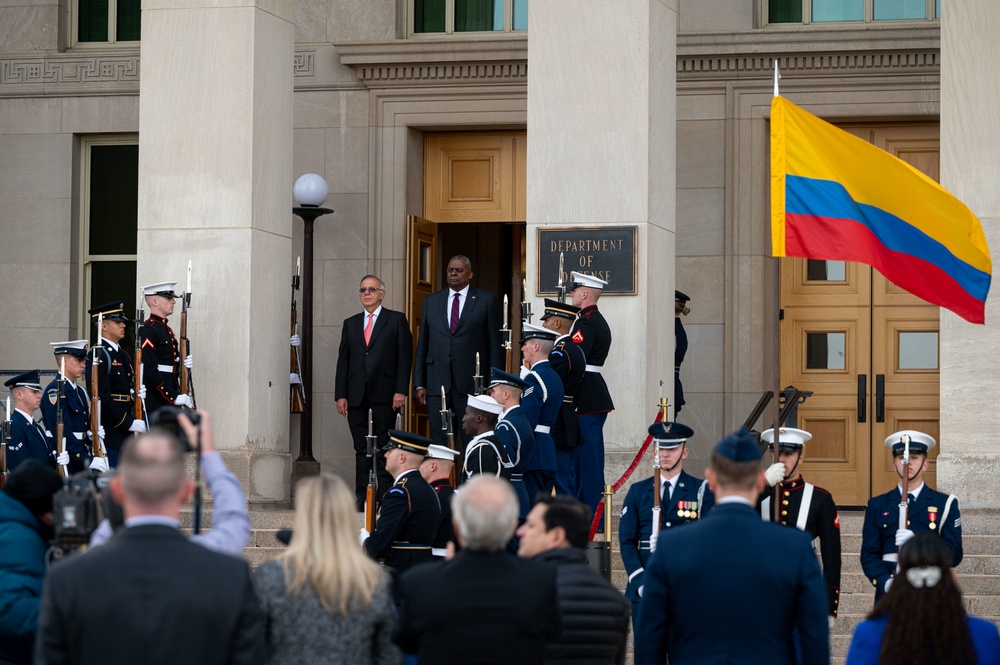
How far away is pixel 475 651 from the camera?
18.4ft

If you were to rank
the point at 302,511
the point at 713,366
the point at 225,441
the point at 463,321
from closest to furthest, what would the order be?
1. the point at 302,511
2. the point at 225,441
3. the point at 463,321
4. the point at 713,366

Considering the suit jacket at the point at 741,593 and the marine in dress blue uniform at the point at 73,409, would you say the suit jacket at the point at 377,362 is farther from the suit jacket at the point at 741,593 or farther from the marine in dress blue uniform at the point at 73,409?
the suit jacket at the point at 741,593

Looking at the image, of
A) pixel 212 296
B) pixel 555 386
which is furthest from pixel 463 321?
pixel 555 386

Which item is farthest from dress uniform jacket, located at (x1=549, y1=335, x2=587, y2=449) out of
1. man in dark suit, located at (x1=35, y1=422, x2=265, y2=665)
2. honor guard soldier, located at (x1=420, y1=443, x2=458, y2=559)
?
man in dark suit, located at (x1=35, y1=422, x2=265, y2=665)

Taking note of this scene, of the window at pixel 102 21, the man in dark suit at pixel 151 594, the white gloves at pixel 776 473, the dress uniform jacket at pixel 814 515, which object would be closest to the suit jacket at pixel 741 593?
the man in dark suit at pixel 151 594

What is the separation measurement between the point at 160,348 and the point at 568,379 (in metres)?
3.55

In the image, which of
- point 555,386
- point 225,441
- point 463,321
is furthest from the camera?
point 463,321

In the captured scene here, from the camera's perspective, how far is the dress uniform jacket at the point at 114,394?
529 inches

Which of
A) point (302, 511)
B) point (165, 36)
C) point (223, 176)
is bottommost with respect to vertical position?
point (302, 511)

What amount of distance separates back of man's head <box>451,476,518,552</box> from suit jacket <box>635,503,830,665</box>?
2.04 feet

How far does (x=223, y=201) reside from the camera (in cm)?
1360

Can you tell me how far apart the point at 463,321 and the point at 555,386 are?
326cm

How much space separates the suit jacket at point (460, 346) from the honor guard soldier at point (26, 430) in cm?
327

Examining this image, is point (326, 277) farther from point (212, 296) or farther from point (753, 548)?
point (753, 548)
